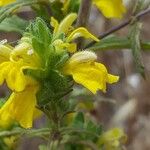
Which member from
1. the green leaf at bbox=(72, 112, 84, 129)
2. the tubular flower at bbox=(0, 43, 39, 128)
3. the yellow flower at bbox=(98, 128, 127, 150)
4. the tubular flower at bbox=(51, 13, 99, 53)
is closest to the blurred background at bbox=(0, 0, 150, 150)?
the yellow flower at bbox=(98, 128, 127, 150)

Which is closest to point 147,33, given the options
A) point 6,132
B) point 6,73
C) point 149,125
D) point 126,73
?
point 126,73

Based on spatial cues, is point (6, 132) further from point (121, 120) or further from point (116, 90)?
point (116, 90)

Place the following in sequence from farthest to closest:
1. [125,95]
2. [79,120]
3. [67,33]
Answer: [125,95] → [79,120] → [67,33]

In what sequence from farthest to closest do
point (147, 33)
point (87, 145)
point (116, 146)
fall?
point (147, 33)
point (116, 146)
point (87, 145)

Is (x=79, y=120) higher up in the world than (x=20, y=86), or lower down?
lower down

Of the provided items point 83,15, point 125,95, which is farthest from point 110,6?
point 125,95

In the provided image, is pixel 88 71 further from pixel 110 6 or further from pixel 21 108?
pixel 110 6

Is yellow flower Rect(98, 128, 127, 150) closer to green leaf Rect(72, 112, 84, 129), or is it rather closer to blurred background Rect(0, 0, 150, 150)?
green leaf Rect(72, 112, 84, 129)
